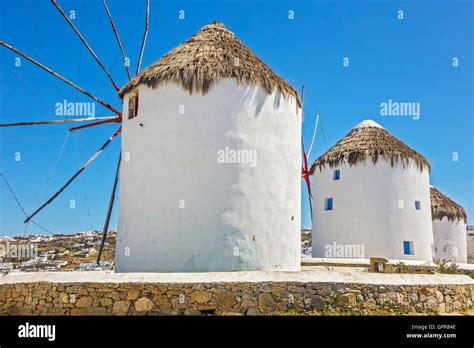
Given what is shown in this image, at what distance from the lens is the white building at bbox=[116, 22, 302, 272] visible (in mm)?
8797

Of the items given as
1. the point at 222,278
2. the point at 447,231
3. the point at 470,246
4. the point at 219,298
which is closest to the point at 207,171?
the point at 222,278

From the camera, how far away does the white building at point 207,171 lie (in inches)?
346

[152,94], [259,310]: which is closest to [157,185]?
[152,94]

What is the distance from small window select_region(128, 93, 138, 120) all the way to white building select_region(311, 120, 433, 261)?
8884mm

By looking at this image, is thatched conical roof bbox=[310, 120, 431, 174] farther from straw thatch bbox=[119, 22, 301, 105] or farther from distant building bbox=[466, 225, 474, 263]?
distant building bbox=[466, 225, 474, 263]

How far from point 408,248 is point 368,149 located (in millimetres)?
3592

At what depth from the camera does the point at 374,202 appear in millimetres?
15992

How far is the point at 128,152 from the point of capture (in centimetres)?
991

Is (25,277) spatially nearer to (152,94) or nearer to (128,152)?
(128,152)

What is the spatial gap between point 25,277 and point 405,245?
12.2m

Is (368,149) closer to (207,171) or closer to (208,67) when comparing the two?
(208,67)

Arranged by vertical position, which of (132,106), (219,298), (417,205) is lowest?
(219,298)

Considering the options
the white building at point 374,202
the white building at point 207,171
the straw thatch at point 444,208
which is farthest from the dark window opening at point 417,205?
the white building at point 207,171

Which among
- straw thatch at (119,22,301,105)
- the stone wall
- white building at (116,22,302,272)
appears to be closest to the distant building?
white building at (116,22,302,272)
